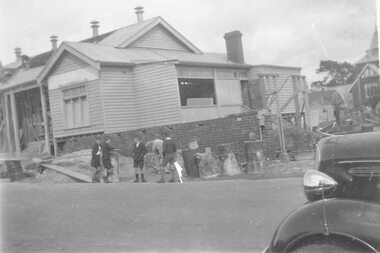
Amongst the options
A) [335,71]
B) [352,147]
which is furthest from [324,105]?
[352,147]

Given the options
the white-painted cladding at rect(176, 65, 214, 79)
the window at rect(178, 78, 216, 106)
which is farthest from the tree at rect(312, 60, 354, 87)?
the window at rect(178, 78, 216, 106)

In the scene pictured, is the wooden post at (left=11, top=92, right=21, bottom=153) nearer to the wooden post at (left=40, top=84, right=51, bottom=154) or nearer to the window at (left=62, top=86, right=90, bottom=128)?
the wooden post at (left=40, top=84, right=51, bottom=154)

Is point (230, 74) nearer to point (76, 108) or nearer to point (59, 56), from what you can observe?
point (76, 108)

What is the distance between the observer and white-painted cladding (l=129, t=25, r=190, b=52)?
9.97m

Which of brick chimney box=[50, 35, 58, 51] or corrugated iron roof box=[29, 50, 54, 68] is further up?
brick chimney box=[50, 35, 58, 51]

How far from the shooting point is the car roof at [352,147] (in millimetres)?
3061

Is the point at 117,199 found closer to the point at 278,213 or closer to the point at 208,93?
the point at 278,213

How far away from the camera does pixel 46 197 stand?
8.38 m

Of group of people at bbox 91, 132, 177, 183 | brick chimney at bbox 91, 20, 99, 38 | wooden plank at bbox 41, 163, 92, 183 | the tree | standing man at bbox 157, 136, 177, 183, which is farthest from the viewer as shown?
standing man at bbox 157, 136, 177, 183

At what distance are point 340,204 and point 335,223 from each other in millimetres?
131

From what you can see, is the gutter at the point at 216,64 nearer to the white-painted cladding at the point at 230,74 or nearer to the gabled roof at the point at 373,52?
the white-painted cladding at the point at 230,74

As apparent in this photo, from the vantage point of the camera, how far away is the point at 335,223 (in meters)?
2.95

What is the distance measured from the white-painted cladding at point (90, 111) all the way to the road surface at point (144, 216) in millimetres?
1161

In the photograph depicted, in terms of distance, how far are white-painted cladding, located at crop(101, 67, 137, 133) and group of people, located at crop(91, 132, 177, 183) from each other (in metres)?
0.38
